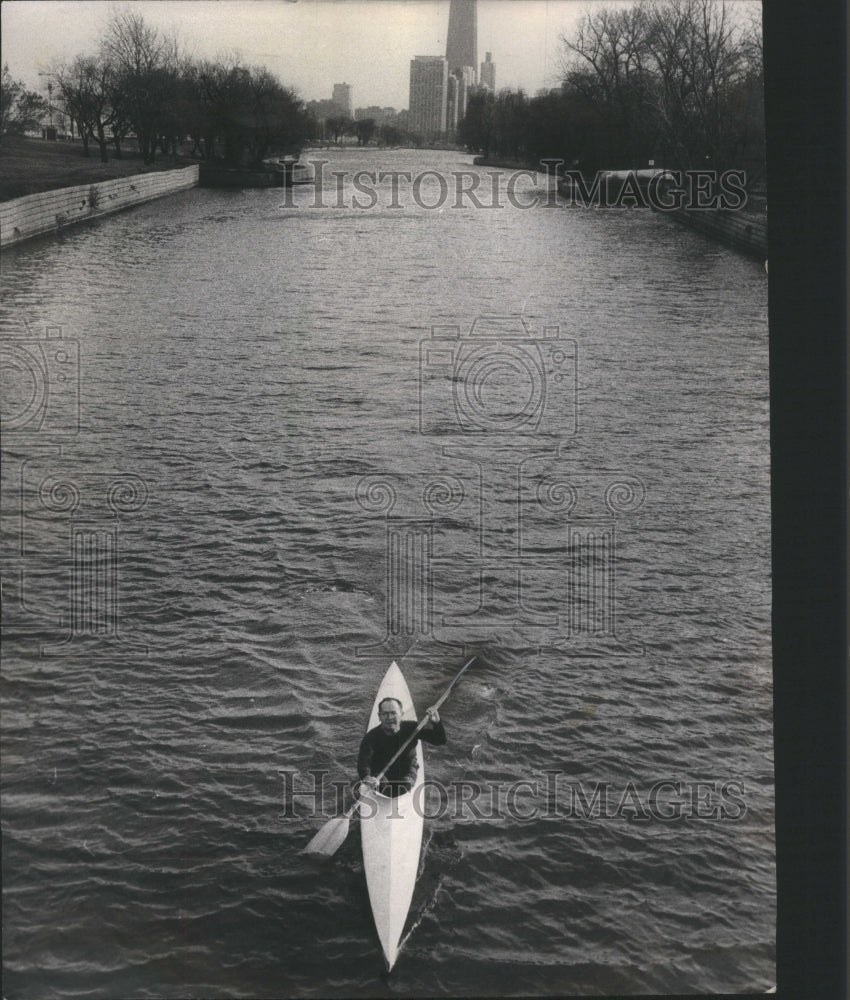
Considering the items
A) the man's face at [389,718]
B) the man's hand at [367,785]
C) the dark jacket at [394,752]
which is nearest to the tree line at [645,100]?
the man's face at [389,718]

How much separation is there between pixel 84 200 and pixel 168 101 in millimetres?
1306

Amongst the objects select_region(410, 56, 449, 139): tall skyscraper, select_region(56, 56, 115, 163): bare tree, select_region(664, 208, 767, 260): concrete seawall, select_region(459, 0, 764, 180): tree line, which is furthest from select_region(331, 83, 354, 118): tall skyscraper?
select_region(664, 208, 767, 260): concrete seawall

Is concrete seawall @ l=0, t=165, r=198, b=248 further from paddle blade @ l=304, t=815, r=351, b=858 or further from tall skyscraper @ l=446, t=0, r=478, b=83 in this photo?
paddle blade @ l=304, t=815, r=351, b=858

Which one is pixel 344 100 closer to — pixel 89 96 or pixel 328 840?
pixel 89 96

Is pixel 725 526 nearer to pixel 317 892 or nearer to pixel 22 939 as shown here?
pixel 317 892

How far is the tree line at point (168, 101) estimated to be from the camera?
6.45m

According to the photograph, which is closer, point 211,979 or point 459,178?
point 211,979

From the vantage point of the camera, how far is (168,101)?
7.62m

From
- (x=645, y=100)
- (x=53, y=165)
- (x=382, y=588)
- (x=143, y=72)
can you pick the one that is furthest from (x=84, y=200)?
(x=645, y=100)

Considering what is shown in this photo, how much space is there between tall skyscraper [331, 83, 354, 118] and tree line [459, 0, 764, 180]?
0.76 metres

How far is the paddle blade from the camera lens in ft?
19.7

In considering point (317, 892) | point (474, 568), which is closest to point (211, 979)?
point (317, 892)

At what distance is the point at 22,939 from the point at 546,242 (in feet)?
20.7

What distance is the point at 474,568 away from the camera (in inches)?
295
